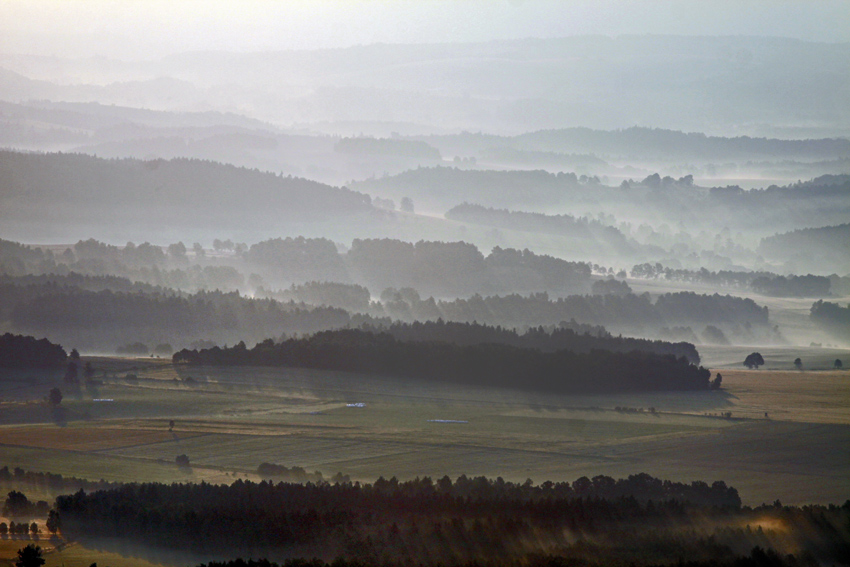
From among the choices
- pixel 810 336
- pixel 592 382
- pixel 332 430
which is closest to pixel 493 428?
pixel 332 430

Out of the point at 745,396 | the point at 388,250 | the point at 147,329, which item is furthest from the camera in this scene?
the point at 388,250

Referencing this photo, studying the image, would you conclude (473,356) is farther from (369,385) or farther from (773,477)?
(773,477)

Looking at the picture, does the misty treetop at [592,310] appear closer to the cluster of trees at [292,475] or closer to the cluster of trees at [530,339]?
the cluster of trees at [530,339]

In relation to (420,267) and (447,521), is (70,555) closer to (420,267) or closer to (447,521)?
(447,521)

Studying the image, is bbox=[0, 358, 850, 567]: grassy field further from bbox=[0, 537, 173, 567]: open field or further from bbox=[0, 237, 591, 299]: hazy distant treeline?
bbox=[0, 237, 591, 299]: hazy distant treeline

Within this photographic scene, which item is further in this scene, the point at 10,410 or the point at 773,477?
the point at 10,410

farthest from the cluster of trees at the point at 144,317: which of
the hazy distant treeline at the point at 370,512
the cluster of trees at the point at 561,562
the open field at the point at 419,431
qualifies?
the cluster of trees at the point at 561,562

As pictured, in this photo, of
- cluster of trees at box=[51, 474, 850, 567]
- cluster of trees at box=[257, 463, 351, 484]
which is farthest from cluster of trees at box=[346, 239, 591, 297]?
cluster of trees at box=[51, 474, 850, 567]

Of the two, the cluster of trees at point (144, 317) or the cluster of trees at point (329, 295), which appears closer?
the cluster of trees at point (144, 317)
